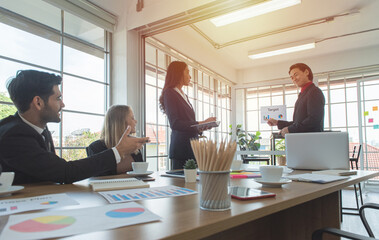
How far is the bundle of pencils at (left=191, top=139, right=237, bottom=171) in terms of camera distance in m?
0.60

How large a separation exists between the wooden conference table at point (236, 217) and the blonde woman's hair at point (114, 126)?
3.52 ft

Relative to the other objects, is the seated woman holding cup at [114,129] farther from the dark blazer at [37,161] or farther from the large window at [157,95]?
the large window at [157,95]

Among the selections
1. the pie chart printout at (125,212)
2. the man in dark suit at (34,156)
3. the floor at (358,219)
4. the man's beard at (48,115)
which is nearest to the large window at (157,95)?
the floor at (358,219)

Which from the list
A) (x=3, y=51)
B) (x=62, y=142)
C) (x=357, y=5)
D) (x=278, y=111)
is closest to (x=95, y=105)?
(x=62, y=142)

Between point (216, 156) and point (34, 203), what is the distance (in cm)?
48

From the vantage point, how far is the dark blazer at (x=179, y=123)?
191 centimetres

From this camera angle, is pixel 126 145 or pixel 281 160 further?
pixel 281 160

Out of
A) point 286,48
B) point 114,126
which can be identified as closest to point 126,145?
point 114,126

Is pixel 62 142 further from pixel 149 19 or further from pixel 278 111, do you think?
pixel 278 111

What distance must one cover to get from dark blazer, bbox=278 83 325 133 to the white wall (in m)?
4.84

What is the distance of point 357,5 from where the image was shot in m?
4.15

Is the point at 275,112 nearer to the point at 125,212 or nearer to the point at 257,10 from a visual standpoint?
the point at 257,10

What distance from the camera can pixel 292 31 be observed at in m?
5.05

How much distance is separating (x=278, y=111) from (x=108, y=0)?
10.8ft
